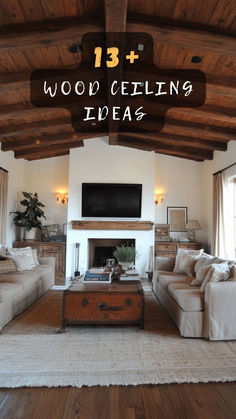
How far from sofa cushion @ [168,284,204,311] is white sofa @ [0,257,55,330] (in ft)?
6.74

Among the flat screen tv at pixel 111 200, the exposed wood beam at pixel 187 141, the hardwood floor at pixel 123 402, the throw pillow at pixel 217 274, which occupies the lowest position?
the hardwood floor at pixel 123 402

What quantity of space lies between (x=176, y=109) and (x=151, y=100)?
0.49m

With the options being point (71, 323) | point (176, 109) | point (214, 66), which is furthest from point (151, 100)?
point (71, 323)

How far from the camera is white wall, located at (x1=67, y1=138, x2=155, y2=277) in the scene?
22.0ft

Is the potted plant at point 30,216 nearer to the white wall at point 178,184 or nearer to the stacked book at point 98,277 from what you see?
the white wall at point 178,184

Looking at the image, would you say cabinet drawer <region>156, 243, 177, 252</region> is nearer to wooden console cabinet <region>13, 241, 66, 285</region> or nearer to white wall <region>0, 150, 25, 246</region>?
wooden console cabinet <region>13, 241, 66, 285</region>

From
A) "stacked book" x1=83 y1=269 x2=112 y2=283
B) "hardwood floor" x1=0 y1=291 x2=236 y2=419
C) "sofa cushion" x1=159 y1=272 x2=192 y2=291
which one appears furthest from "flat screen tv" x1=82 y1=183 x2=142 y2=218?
"hardwood floor" x1=0 y1=291 x2=236 y2=419

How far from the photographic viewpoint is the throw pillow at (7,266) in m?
4.28

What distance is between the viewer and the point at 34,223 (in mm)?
6578

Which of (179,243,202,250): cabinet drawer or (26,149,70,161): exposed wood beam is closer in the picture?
(179,243,202,250): cabinet drawer

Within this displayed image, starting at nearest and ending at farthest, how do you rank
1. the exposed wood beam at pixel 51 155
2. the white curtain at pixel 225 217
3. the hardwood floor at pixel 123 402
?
the hardwood floor at pixel 123 402 → the white curtain at pixel 225 217 → the exposed wood beam at pixel 51 155

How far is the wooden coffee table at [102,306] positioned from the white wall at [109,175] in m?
3.59

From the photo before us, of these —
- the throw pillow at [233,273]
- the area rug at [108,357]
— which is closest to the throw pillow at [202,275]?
the throw pillow at [233,273]

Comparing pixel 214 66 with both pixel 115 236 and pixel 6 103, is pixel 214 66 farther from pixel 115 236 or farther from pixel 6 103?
pixel 115 236
